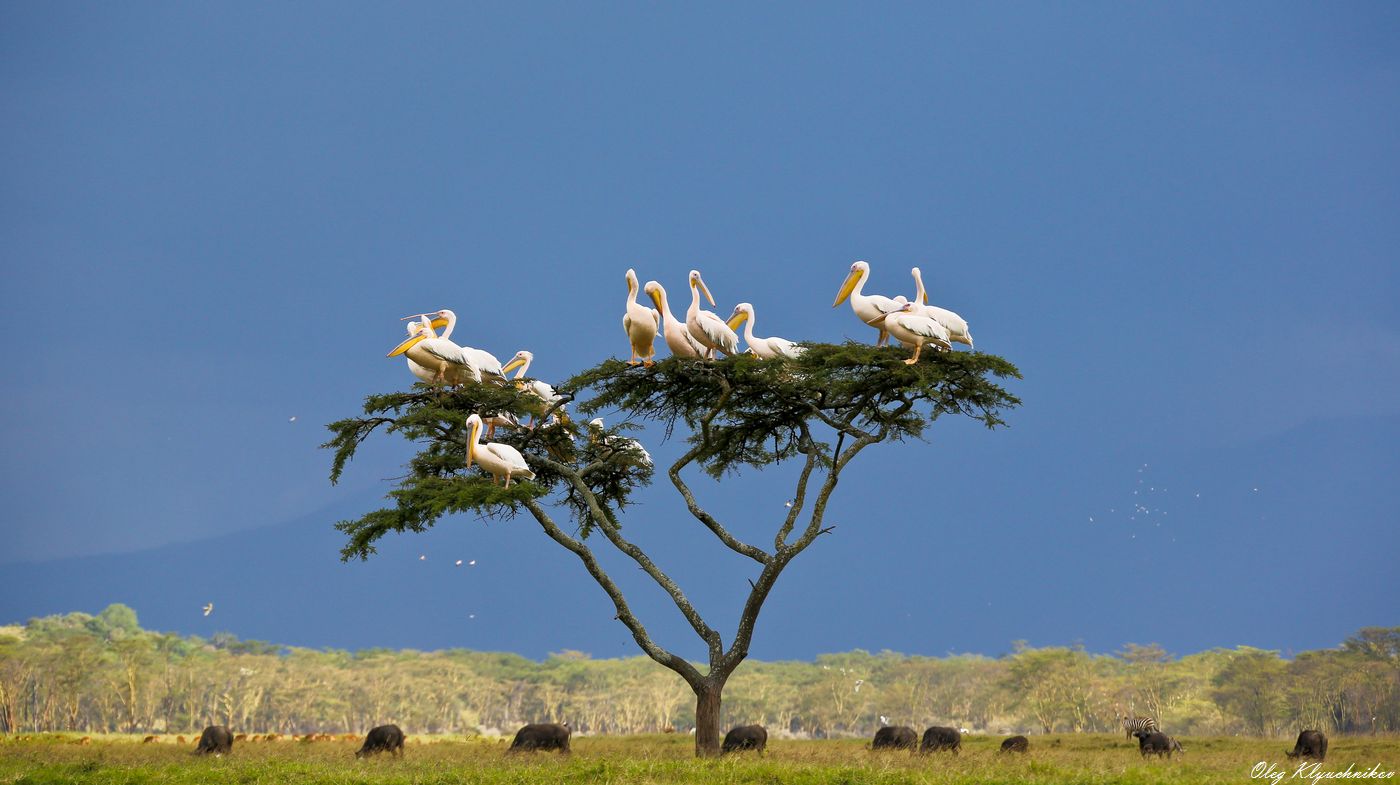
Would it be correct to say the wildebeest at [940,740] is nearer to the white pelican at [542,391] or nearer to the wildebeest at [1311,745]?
the wildebeest at [1311,745]

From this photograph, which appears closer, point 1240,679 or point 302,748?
point 302,748

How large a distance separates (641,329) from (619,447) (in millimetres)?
2901

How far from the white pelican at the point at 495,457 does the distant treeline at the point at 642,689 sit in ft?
122

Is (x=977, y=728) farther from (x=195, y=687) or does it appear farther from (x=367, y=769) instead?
(x=367, y=769)

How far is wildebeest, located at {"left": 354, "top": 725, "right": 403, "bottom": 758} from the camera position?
22594mm

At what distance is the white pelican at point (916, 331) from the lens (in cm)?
2089

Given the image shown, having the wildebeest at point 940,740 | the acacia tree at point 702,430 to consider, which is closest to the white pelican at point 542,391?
the acacia tree at point 702,430

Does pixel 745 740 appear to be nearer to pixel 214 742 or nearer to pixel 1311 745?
pixel 214 742

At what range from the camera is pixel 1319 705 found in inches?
1955

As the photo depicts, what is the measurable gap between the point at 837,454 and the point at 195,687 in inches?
1935

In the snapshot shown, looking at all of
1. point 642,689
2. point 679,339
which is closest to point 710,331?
point 679,339

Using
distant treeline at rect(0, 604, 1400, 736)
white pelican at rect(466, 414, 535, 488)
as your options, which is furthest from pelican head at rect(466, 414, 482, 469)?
distant treeline at rect(0, 604, 1400, 736)

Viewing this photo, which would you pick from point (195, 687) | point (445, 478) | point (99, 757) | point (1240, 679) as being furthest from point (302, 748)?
point (1240, 679)

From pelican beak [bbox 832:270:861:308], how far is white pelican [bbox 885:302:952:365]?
2.91 metres
